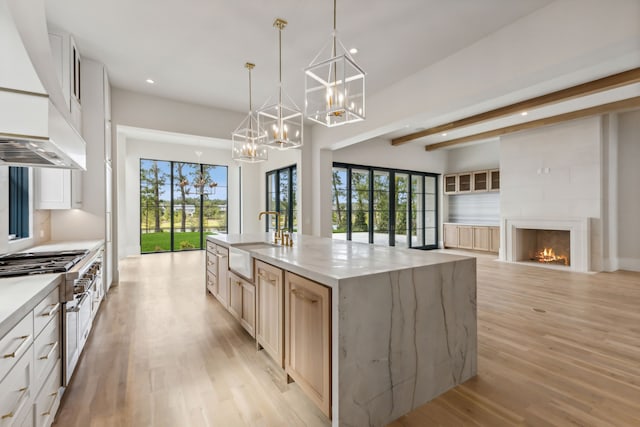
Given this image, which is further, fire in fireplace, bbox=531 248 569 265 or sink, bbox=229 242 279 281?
fire in fireplace, bbox=531 248 569 265

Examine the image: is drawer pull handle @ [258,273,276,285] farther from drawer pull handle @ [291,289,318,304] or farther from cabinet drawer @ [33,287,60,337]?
cabinet drawer @ [33,287,60,337]

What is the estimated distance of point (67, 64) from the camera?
127 inches

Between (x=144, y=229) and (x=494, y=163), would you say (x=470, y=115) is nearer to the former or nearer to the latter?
(x=494, y=163)

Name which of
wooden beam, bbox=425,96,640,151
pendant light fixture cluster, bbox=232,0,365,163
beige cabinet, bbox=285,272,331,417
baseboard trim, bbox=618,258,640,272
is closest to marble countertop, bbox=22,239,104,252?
pendant light fixture cluster, bbox=232,0,365,163

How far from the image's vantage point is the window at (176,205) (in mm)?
8414

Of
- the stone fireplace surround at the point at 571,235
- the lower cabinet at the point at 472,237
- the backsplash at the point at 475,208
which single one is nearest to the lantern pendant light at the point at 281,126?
the stone fireplace surround at the point at 571,235

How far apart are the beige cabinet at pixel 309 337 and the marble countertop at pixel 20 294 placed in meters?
1.27

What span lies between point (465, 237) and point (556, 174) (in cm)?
317

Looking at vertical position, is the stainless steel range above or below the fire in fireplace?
above

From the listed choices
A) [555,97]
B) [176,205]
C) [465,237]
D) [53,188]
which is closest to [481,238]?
[465,237]

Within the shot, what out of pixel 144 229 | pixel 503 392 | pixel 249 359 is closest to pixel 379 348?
pixel 503 392

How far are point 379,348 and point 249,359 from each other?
1.30 meters

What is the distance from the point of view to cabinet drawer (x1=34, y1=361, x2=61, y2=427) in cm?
139

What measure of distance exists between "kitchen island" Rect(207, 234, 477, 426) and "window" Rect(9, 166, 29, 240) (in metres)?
2.68
